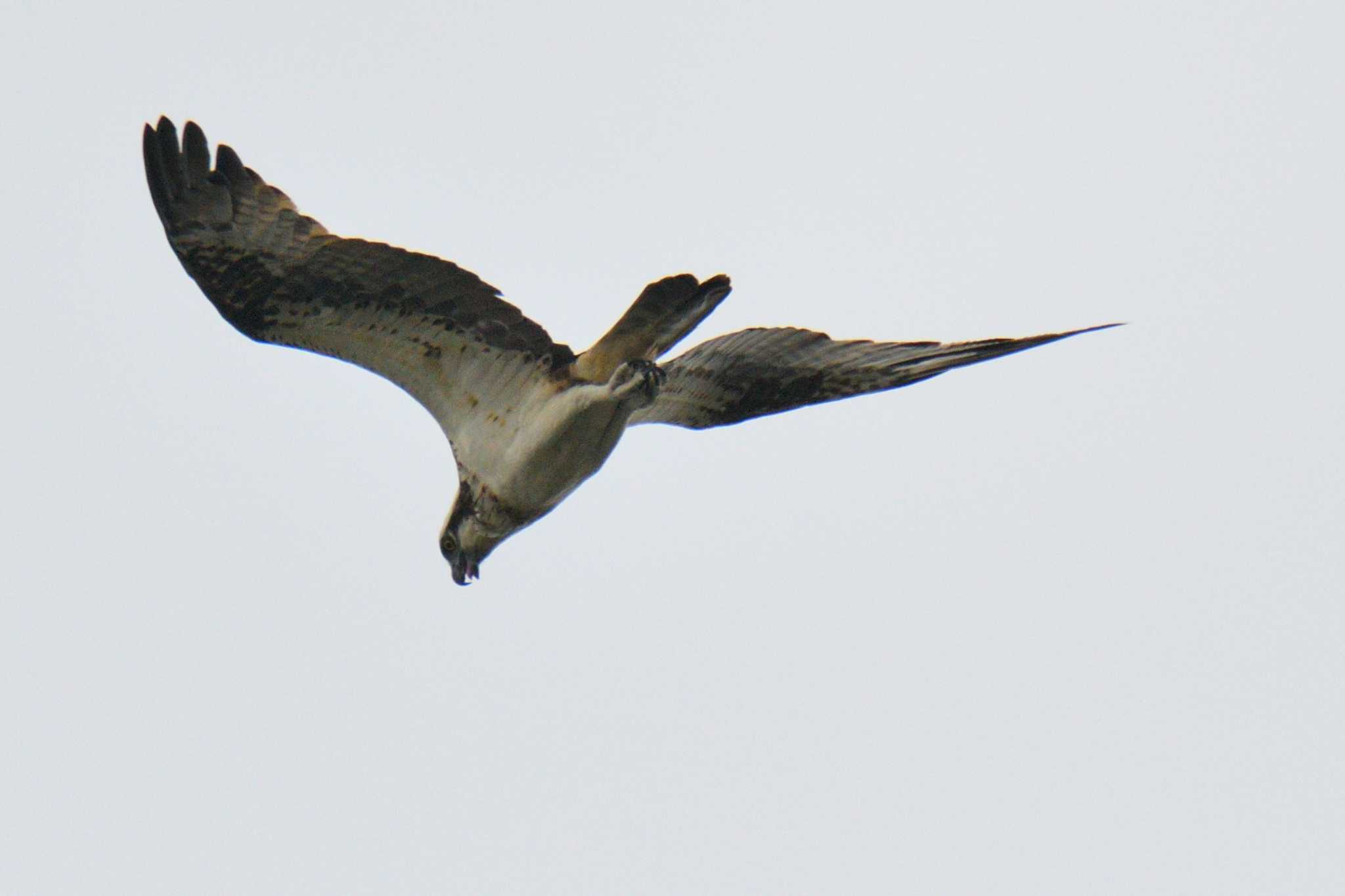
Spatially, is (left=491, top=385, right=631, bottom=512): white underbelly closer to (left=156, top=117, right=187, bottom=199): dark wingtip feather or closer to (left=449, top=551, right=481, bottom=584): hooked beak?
(left=449, top=551, right=481, bottom=584): hooked beak

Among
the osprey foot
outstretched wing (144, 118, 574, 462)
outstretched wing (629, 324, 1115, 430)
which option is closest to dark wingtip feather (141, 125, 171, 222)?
outstretched wing (144, 118, 574, 462)

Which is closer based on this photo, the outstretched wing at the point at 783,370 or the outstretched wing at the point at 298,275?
the outstretched wing at the point at 298,275

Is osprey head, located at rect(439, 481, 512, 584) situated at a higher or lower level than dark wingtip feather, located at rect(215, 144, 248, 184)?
lower

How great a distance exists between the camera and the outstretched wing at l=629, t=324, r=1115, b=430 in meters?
11.5

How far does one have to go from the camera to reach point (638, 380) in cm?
1055

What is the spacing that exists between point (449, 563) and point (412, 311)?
1.46 metres

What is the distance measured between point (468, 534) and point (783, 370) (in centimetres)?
187

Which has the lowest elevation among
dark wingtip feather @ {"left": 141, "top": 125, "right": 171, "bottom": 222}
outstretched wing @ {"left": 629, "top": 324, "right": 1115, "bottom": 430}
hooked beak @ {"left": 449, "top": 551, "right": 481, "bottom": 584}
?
hooked beak @ {"left": 449, "top": 551, "right": 481, "bottom": 584}

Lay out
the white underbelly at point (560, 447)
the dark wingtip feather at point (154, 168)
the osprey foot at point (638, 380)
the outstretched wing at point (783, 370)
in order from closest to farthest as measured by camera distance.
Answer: the dark wingtip feather at point (154, 168) → the osprey foot at point (638, 380) → the white underbelly at point (560, 447) → the outstretched wing at point (783, 370)

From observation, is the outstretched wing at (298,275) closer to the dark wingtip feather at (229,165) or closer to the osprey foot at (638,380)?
the dark wingtip feather at (229,165)

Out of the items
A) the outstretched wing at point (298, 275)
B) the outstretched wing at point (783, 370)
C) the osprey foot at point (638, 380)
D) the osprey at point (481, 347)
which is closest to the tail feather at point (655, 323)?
the osprey at point (481, 347)

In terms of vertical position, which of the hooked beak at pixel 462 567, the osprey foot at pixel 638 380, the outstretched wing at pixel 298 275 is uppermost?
the outstretched wing at pixel 298 275

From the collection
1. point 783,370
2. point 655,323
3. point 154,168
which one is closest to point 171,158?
point 154,168

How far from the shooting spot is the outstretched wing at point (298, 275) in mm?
10383
